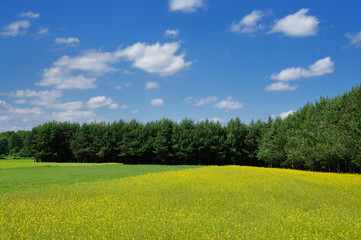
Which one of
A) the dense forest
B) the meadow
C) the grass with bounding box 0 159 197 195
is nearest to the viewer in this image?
the meadow

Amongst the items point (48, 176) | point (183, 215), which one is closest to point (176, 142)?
point (48, 176)

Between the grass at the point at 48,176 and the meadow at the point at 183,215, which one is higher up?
the meadow at the point at 183,215

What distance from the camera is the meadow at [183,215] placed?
10.7 metres

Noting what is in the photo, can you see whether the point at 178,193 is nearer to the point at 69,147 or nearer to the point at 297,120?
the point at 297,120

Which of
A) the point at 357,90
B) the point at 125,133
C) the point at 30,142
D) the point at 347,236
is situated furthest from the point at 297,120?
the point at 30,142

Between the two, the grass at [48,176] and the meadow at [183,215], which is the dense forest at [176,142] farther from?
the meadow at [183,215]

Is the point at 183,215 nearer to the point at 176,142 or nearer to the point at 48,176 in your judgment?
the point at 48,176

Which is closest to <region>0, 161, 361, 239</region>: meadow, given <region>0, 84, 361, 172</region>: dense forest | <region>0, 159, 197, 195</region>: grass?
<region>0, 159, 197, 195</region>: grass

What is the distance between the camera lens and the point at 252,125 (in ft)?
272

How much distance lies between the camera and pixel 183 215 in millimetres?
13078

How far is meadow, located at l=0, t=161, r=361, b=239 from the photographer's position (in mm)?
10711

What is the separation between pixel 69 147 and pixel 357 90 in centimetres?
8058

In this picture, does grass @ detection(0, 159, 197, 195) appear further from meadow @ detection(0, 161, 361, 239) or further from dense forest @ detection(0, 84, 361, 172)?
dense forest @ detection(0, 84, 361, 172)

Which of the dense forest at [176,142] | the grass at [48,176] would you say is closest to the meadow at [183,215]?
the grass at [48,176]
